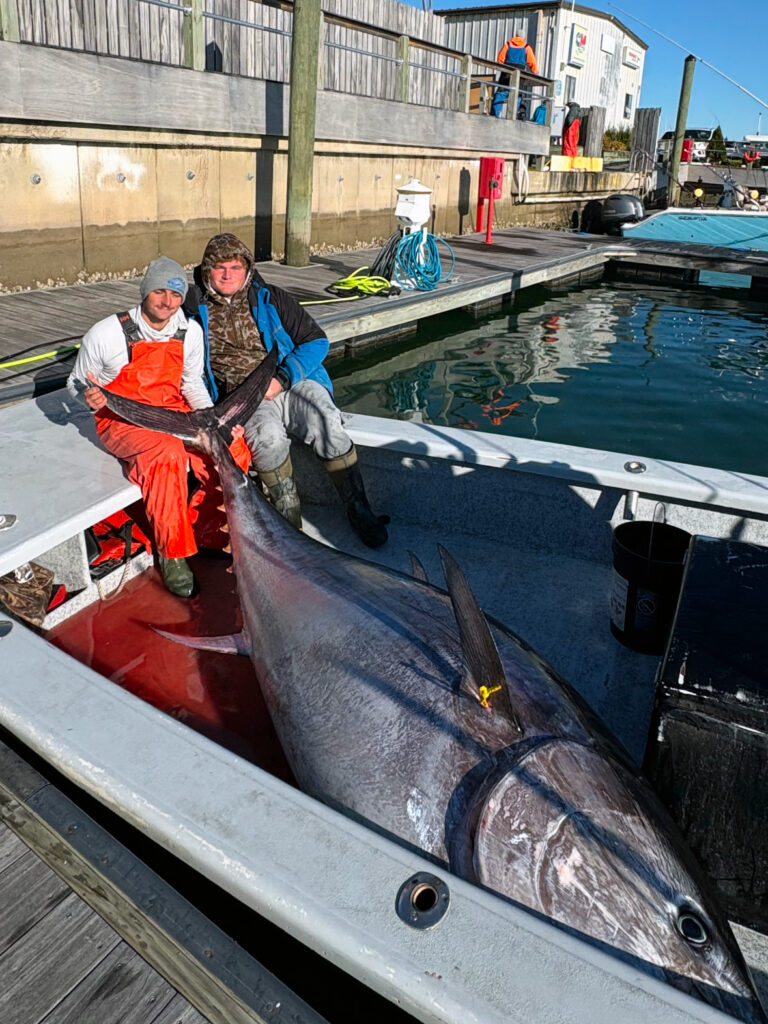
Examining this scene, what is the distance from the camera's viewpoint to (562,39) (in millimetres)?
27688

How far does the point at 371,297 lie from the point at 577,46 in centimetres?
2497

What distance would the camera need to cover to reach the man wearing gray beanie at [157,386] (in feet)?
11.0

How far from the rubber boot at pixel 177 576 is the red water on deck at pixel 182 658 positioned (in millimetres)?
63

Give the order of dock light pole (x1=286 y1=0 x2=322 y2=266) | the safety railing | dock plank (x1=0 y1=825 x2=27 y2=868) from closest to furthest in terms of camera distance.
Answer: dock plank (x1=0 y1=825 x2=27 y2=868) → the safety railing → dock light pole (x1=286 y1=0 x2=322 y2=266)

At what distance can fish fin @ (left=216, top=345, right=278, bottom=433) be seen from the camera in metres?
3.62

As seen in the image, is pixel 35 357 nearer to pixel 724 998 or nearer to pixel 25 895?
pixel 25 895

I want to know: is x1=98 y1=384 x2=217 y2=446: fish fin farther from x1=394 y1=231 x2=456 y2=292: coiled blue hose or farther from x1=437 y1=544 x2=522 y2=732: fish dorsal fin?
x1=394 y1=231 x2=456 y2=292: coiled blue hose

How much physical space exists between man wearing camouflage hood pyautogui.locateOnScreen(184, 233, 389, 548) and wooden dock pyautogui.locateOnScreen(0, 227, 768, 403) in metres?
2.16

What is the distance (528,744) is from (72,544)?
231 centimetres

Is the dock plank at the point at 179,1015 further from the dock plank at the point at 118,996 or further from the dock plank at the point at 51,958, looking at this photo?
the dock plank at the point at 51,958

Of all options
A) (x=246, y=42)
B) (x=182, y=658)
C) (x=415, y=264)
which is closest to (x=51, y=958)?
(x=182, y=658)

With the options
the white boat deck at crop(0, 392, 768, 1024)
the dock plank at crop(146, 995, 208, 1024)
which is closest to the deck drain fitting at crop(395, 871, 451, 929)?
the white boat deck at crop(0, 392, 768, 1024)

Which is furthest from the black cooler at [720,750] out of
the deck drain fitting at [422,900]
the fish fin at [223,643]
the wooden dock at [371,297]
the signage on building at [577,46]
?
the signage on building at [577,46]

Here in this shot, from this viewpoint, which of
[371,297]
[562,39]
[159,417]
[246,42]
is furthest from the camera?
[562,39]
